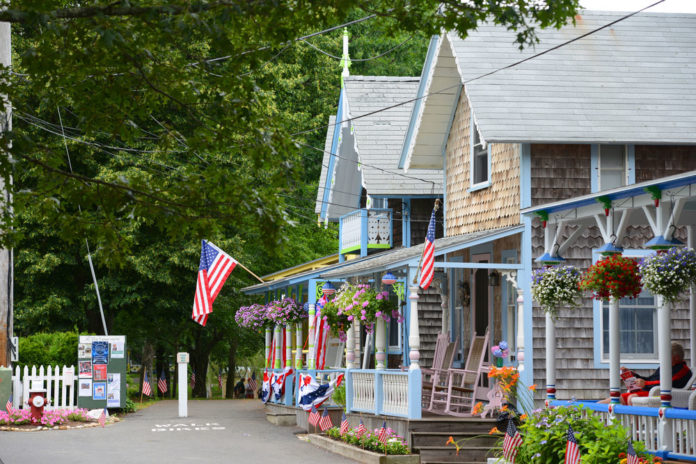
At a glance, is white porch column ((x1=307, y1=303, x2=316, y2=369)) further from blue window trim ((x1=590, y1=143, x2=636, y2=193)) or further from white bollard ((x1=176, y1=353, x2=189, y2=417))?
blue window trim ((x1=590, y1=143, x2=636, y2=193))

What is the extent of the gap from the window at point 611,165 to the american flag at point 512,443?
635cm

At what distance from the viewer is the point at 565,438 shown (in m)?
12.1

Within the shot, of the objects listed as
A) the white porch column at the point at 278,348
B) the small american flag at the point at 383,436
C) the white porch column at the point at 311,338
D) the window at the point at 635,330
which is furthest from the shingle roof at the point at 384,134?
the small american flag at the point at 383,436

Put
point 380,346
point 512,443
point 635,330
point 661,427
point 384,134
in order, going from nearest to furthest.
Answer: point 661,427
point 512,443
point 635,330
point 380,346
point 384,134

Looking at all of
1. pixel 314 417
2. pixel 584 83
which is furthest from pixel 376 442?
pixel 584 83

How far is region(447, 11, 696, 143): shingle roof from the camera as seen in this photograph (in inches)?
704

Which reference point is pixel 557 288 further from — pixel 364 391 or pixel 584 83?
pixel 584 83

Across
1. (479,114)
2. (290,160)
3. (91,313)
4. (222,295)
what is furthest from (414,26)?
(222,295)

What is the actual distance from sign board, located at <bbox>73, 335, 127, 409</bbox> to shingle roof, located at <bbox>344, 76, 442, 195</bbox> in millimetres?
7235

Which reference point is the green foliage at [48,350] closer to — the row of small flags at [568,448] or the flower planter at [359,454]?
the flower planter at [359,454]

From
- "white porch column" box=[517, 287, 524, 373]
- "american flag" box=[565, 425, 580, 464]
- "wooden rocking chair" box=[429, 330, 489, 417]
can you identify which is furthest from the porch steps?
"american flag" box=[565, 425, 580, 464]

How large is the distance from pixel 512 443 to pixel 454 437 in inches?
115

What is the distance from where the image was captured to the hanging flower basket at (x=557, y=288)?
14188mm

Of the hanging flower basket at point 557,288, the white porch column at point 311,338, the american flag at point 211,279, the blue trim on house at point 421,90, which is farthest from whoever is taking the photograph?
the american flag at point 211,279
